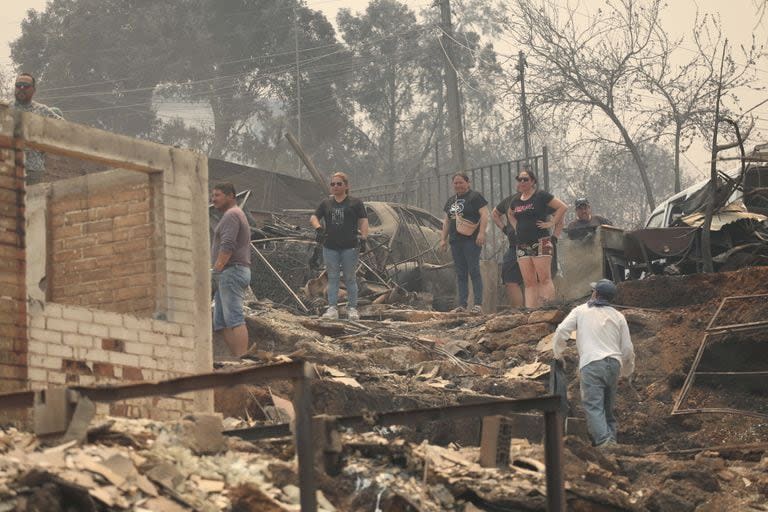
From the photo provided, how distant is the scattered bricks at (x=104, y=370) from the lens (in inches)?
330

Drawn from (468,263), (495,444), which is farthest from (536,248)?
(495,444)

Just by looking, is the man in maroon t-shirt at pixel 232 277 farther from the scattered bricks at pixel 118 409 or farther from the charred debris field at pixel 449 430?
the scattered bricks at pixel 118 409

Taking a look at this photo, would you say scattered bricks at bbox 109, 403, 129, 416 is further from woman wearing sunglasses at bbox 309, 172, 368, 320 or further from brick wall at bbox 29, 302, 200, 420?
woman wearing sunglasses at bbox 309, 172, 368, 320

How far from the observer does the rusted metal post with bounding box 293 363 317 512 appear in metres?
5.75

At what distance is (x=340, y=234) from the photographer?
47.3ft

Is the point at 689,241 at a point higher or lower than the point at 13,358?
higher

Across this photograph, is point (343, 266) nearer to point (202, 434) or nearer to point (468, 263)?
point (468, 263)

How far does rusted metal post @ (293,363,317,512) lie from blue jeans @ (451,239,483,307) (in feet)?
32.3

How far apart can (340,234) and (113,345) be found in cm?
612

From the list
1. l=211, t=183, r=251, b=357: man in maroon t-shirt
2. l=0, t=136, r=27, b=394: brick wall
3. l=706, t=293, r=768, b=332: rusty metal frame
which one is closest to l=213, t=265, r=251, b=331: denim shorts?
l=211, t=183, r=251, b=357: man in maroon t-shirt

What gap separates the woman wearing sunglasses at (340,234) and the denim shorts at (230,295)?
9.83 ft

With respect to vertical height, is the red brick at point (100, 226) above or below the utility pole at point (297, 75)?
below

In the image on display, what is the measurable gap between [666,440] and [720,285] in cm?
285

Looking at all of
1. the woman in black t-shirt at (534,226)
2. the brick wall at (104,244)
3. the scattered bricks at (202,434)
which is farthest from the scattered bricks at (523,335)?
the scattered bricks at (202,434)
